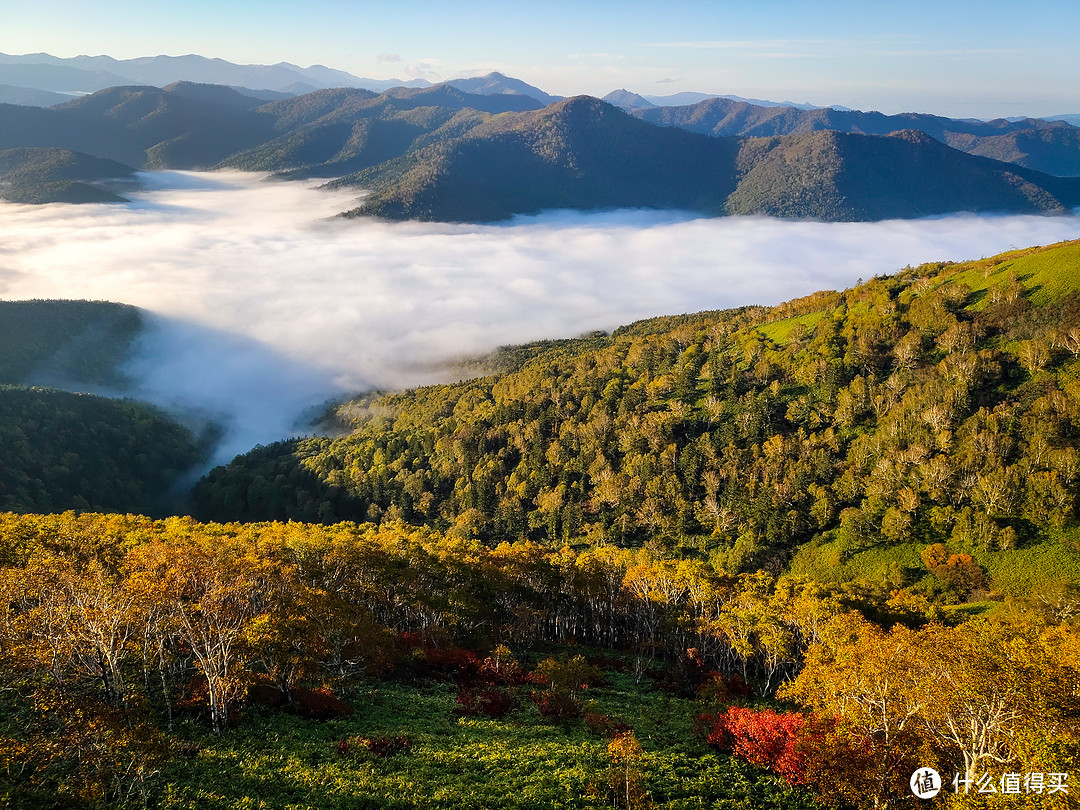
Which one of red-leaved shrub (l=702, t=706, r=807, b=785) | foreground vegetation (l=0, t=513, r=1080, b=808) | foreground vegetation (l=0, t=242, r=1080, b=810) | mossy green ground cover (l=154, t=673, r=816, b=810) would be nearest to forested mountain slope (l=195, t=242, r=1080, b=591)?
foreground vegetation (l=0, t=242, r=1080, b=810)

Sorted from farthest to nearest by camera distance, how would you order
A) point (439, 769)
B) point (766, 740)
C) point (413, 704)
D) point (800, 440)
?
point (800, 440) < point (413, 704) < point (766, 740) < point (439, 769)

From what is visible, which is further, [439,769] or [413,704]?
[413,704]

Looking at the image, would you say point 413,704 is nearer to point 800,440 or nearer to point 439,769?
point 439,769

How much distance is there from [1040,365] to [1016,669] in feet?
373

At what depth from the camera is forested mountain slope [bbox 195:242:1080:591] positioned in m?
108

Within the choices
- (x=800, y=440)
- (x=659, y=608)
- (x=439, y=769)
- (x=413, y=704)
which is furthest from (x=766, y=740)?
(x=800, y=440)

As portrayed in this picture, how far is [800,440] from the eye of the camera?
13550 centimetres

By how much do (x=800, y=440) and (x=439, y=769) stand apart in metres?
121

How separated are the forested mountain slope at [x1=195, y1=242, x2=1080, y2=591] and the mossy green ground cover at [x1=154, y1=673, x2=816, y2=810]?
87.9 m

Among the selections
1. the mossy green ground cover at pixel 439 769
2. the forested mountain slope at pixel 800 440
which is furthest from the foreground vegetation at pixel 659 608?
the forested mountain slope at pixel 800 440

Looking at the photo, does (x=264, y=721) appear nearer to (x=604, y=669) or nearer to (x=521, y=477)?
(x=604, y=669)

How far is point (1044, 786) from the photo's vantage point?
80.2 feet

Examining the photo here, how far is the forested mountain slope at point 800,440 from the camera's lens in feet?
353

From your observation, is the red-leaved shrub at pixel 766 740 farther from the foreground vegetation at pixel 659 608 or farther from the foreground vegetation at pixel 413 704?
the foreground vegetation at pixel 659 608
